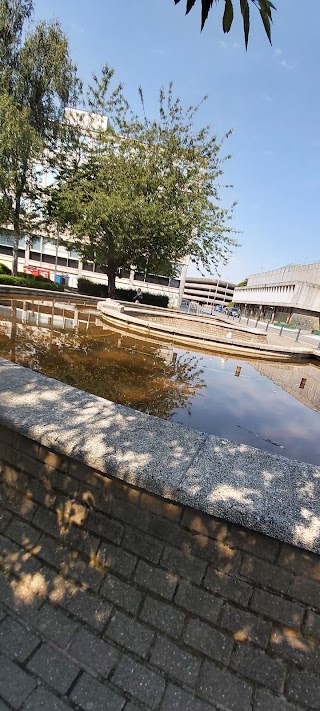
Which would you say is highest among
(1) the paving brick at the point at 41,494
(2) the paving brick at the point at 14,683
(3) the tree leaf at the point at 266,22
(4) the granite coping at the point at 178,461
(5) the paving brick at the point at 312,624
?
(3) the tree leaf at the point at 266,22

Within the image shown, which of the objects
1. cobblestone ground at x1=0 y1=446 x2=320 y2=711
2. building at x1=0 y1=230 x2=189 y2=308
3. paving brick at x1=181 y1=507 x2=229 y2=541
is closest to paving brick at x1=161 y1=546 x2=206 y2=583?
cobblestone ground at x1=0 y1=446 x2=320 y2=711

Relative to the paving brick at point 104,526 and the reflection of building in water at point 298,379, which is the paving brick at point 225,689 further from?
the reflection of building in water at point 298,379

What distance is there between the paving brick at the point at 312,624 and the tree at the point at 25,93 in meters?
20.8

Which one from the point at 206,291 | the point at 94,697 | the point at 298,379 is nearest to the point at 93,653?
the point at 94,697

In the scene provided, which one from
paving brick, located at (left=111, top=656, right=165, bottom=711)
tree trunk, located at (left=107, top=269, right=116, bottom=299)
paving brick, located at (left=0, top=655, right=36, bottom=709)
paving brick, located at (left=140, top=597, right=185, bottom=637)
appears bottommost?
paving brick, located at (left=0, top=655, right=36, bottom=709)

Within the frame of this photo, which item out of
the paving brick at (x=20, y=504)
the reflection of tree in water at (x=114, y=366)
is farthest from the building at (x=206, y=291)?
the paving brick at (x=20, y=504)

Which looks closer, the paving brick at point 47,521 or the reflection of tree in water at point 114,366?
the paving brick at point 47,521

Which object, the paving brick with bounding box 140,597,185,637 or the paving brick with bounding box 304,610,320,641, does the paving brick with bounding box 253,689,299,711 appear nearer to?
the paving brick with bounding box 304,610,320,641

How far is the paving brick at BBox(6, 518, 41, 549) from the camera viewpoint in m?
2.45

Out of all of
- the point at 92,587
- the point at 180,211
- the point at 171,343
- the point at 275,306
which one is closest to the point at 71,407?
the point at 92,587

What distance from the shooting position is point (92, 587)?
2186 millimetres

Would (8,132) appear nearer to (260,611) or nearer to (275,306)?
(260,611)

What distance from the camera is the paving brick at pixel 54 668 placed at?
5.91 ft

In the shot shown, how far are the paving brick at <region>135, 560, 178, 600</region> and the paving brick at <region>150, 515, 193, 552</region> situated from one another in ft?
0.73
